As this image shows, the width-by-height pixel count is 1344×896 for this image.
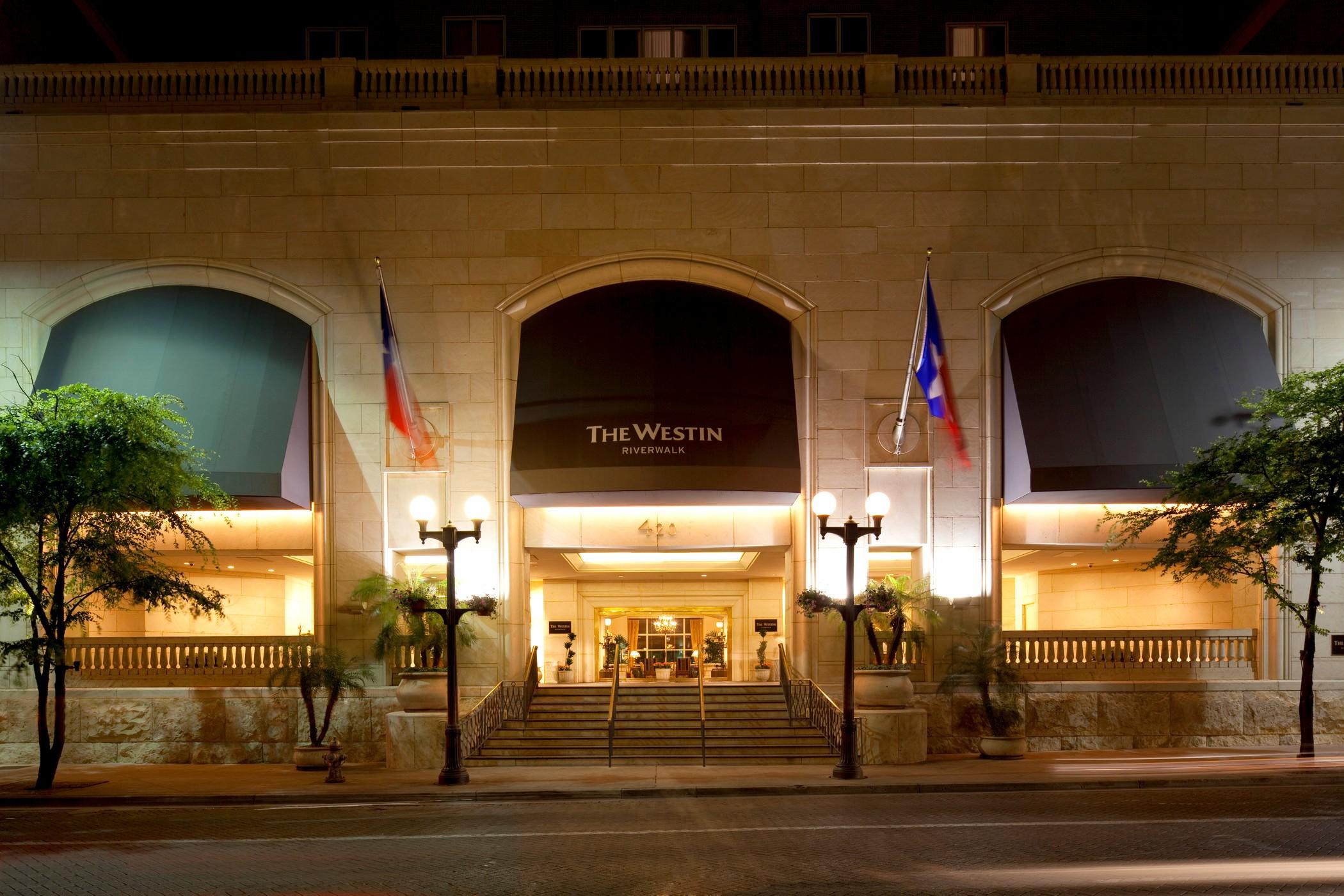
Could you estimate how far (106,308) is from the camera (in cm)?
2622

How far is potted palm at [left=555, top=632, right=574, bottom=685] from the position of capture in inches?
1332

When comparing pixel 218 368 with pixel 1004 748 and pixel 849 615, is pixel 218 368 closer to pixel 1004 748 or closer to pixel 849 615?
pixel 849 615

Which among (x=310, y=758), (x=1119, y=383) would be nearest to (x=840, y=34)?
(x=1119, y=383)

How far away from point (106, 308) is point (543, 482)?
10096 millimetres

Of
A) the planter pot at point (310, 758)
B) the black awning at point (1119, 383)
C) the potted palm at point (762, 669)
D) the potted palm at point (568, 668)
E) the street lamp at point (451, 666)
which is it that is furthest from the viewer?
the potted palm at point (568, 668)

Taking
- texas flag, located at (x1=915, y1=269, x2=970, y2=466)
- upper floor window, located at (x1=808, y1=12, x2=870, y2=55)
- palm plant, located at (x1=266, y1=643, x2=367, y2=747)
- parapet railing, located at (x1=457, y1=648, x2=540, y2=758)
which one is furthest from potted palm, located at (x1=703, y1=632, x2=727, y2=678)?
upper floor window, located at (x1=808, y1=12, x2=870, y2=55)

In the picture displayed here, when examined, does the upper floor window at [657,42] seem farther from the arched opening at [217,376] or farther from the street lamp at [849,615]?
the street lamp at [849,615]

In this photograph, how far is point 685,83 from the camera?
27203 millimetres

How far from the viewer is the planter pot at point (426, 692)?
23922mm

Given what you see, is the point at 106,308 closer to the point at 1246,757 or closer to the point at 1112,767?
the point at 1112,767

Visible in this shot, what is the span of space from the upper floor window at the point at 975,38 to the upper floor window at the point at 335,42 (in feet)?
47.8

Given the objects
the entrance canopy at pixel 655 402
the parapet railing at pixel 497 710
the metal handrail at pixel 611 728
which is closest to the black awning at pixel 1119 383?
the entrance canopy at pixel 655 402

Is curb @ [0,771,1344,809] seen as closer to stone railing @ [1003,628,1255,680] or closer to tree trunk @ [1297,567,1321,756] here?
tree trunk @ [1297,567,1321,756]

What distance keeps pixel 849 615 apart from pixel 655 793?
456cm
